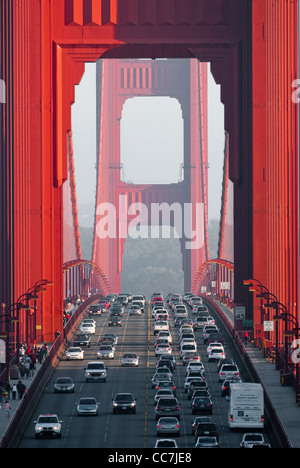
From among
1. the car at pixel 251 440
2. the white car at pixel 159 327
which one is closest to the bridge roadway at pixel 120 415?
the car at pixel 251 440

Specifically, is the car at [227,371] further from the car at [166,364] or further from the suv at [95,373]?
the suv at [95,373]

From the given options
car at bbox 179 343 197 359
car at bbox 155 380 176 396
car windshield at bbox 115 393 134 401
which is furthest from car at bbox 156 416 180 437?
car at bbox 179 343 197 359

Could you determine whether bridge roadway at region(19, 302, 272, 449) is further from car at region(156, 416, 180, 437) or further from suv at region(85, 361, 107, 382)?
suv at region(85, 361, 107, 382)

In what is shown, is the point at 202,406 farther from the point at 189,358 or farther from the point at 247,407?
the point at 189,358

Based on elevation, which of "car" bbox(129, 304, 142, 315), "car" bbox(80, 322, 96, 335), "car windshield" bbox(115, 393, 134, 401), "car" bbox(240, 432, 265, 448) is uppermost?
"car" bbox(240, 432, 265, 448)

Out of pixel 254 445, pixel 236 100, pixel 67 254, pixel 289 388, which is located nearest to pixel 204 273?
pixel 67 254

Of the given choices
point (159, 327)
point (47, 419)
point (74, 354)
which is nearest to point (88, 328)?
point (159, 327)
